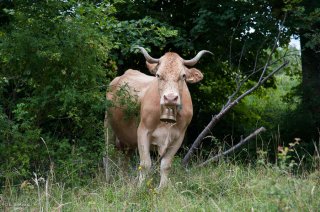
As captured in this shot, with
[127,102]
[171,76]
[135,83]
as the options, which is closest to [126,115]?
[127,102]

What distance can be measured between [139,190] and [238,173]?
1.50 meters

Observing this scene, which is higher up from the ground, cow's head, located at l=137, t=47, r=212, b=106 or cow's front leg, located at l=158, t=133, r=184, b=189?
cow's head, located at l=137, t=47, r=212, b=106

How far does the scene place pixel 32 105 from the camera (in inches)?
347

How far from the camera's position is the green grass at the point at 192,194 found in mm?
6149

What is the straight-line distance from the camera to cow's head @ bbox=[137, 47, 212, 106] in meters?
8.79

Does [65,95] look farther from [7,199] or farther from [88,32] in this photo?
[7,199]

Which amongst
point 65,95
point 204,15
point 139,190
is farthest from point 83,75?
point 204,15

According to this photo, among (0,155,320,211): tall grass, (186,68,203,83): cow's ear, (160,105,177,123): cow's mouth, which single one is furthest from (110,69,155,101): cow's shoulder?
(0,155,320,211): tall grass

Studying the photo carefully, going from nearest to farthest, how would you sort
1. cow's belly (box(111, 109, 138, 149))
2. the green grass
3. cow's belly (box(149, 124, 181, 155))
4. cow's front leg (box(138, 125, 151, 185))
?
1. the green grass
2. cow's front leg (box(138, 125, 151, 185))
3. cow's belly (box(149, 124, 181, 155))
4. cow's belly (box(111, 109, 138, 149))

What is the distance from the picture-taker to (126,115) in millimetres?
10164

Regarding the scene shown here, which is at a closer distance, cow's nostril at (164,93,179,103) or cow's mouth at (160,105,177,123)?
cow's nostril at (164,93,179,103)

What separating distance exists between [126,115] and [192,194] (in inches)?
103

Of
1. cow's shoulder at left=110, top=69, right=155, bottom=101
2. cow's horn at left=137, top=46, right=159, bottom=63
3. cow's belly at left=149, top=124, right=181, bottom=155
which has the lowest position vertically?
cow's belly at left=149, top=124, right=181, bottom=155

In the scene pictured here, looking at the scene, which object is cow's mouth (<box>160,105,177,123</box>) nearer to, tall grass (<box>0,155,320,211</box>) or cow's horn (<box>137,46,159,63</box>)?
tall grass (<box>0,155,320,211</box>)
